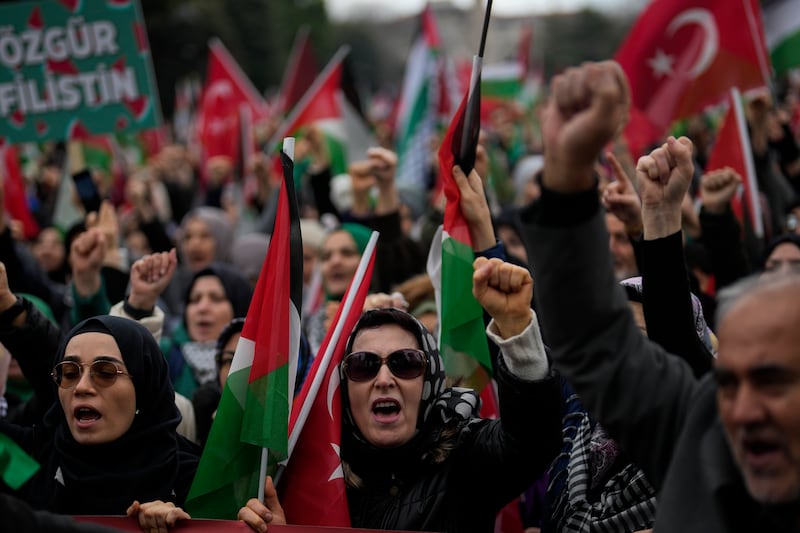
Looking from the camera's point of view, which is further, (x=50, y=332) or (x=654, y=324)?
(x=50, y=332)

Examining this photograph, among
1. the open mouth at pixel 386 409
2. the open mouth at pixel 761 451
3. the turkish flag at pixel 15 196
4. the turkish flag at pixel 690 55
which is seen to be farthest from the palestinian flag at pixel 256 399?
the turkish flag at pixel 15 196

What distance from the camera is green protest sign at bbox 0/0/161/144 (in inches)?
272

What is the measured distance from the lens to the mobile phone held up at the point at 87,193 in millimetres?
5766

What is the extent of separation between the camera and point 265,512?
301 centimetres

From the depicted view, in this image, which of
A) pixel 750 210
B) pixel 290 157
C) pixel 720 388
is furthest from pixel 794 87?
pixel 720 388

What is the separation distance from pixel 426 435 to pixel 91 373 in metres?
1.00

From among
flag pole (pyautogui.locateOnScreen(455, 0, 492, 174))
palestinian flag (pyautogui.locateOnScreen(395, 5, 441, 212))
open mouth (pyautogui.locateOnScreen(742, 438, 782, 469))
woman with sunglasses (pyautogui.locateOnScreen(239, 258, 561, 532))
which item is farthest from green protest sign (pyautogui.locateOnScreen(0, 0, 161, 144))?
open mouth (pyautogui.locateOnScreen(742, 438, 782, 469))

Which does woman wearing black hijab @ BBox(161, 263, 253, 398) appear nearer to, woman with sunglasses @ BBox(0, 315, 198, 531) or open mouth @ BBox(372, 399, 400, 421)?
woman with sunglasses @ BBox(0, 315, 198, 531)

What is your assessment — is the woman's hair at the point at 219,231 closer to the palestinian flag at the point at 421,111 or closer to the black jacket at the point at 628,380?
the palestinian flag at the point at 421,111

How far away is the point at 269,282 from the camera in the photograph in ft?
11.2

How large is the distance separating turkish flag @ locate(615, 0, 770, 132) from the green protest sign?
302 cm

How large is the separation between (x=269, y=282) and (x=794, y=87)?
37.2ft

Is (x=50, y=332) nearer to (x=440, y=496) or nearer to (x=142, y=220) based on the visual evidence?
(x=440, y=496)

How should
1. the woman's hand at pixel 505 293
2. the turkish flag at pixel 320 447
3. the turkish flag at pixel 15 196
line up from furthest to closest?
the turkish flag at pixel 15 196 → the turkish flag at pixel 320 447 → the woman's hand at pixel 505 293
